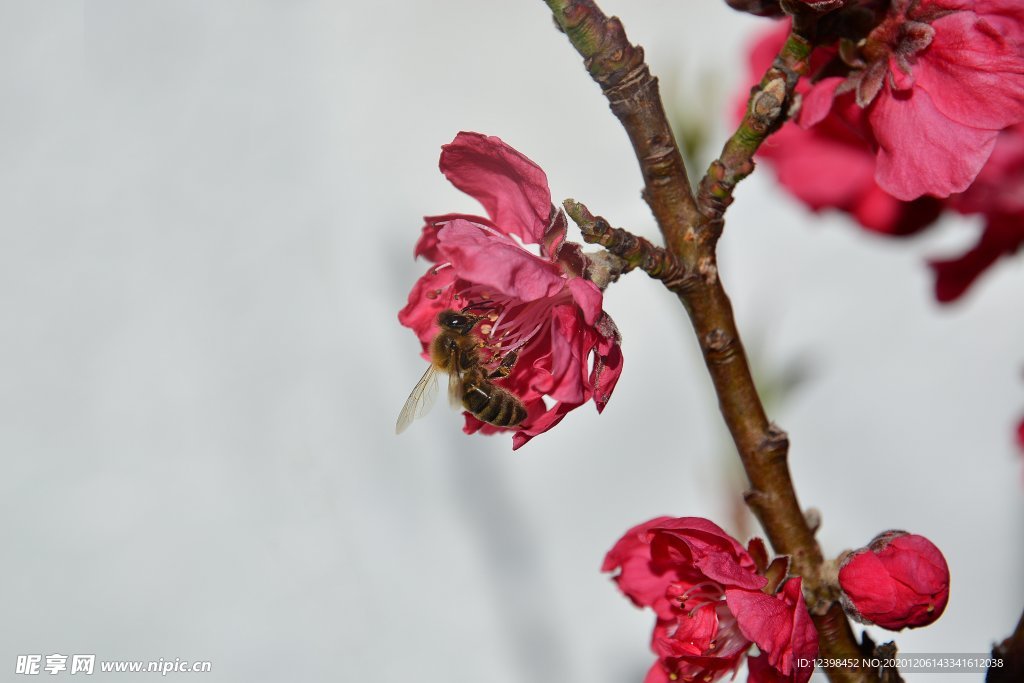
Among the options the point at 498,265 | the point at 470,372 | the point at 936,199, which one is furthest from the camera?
the point at 936,199

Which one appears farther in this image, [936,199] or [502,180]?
[936,199]

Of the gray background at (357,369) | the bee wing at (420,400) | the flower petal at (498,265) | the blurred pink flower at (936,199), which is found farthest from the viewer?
the gray background at (357,369)

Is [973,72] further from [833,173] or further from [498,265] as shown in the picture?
[833,173]

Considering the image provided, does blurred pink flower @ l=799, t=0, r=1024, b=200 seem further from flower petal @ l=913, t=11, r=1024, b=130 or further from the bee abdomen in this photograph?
the bee abdomen

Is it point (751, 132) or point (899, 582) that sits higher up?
point (751, 132)

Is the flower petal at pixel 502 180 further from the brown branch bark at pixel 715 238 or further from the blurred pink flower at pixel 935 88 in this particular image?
the blurred pink flower at pixel 935 88

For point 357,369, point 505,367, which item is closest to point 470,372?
point 505,367

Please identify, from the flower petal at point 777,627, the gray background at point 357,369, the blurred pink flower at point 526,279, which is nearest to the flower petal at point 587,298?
the blurred pink flower at point 526,279
